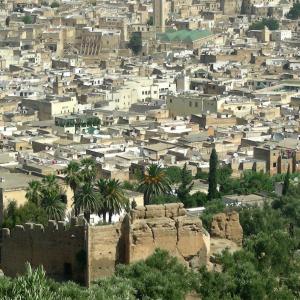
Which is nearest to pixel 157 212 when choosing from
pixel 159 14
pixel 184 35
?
pixel 184 35

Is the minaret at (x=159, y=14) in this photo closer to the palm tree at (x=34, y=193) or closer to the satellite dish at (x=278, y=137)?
the satellite dish at (x=278, y=137)

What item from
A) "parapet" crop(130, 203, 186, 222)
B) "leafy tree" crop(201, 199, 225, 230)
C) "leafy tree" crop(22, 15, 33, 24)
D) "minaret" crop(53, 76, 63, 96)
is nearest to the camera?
"parapet" crop(130, 203, 186, 222)

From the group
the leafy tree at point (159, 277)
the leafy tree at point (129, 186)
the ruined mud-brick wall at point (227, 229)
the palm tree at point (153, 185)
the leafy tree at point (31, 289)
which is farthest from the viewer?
the leafy tree at point (129, 186)

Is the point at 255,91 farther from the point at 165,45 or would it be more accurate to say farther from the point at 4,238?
the point at 4,238

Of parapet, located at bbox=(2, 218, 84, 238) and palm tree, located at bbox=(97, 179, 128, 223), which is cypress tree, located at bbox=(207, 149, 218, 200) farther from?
parapet, located at bbox=(2, 218, 84, 238)

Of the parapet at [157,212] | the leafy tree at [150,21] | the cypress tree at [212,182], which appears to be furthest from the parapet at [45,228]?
the leafy tree at [150,21]

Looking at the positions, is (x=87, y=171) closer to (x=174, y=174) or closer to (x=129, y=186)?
(x=129, y=186)

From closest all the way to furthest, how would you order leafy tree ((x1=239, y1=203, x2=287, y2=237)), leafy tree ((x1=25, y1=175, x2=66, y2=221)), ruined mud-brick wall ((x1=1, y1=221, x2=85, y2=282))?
1. ruined mud-brick wall ((x1=1, y1=221, x2=85, y2=282))
2. leafy tree ((x1=239, y1=203, x2=287, y2=237))
3. leafy tree ((x1=25, y1=175, x2=66, y2=221))

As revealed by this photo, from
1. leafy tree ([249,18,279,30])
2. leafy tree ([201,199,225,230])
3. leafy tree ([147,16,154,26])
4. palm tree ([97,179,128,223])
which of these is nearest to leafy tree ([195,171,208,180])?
leafy tree ([201,199,225,230])

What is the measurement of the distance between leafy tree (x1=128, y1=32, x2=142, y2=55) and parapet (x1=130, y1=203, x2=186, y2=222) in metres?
66.4

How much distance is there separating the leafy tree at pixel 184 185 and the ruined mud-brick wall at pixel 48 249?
11.9 m

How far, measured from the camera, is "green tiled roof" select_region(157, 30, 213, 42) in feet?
310

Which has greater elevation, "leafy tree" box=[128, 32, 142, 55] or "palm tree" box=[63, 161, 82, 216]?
"palm tree" box=[63, 161, 82, 216]

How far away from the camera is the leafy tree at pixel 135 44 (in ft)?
305
